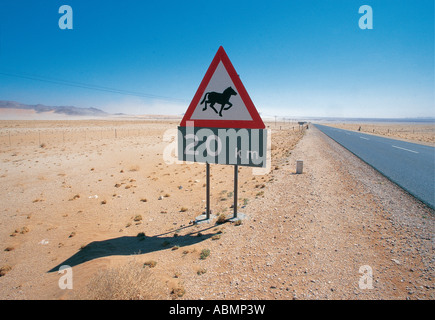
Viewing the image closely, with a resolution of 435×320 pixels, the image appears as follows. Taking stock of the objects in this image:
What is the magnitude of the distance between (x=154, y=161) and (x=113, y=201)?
855cm

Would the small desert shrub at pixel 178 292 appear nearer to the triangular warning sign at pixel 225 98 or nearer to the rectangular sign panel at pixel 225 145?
the rectangular sign panel at pixel 225 145

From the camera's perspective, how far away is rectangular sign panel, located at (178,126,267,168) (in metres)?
4.41

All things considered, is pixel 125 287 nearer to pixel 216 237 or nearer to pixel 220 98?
pixel 216 237

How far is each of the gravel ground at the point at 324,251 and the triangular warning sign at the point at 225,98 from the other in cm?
241

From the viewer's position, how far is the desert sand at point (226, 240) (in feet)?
10.2

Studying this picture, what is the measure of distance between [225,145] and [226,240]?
2.02 m

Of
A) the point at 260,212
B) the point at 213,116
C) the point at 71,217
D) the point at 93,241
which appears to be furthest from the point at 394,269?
the point at 71,217

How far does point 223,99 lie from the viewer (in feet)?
14.5
